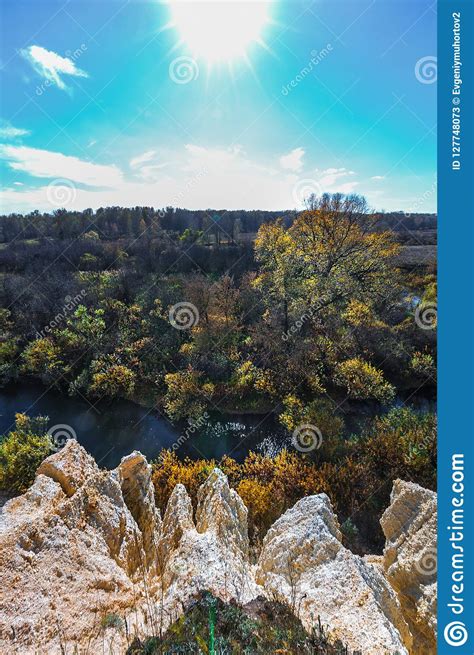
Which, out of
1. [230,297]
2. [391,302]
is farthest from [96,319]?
[391,302]

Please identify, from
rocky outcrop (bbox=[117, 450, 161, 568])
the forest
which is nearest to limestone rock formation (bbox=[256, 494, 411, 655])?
rocky outcrop (bbox=[117, 450, 161, 568])

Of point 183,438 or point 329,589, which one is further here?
point 183,438

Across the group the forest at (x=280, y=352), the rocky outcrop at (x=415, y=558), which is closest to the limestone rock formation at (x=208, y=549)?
the rocky outcrop at (x=415, y=558)

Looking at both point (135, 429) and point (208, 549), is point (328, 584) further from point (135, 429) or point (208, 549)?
point (135, 429)

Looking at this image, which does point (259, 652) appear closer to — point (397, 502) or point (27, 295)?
point (397, 502)

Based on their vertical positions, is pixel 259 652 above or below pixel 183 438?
above

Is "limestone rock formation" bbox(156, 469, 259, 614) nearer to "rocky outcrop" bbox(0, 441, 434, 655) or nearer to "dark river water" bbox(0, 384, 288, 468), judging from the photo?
"rocky outcrop" bbox(0, 441, 434, 655)
